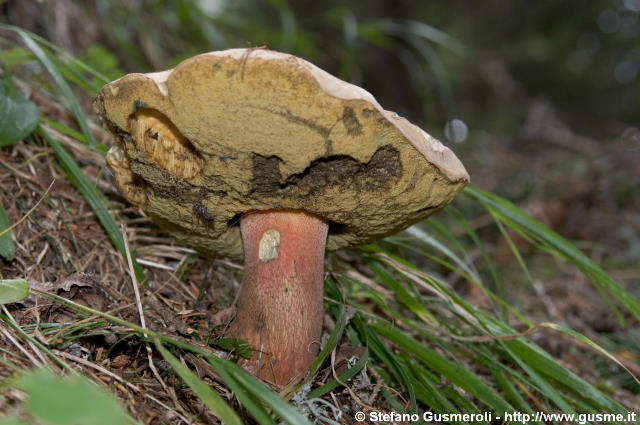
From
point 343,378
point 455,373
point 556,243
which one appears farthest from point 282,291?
point 556,243

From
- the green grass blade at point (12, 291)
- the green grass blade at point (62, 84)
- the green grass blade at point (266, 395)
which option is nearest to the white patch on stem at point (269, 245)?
the green grass blade at point (266, 395)

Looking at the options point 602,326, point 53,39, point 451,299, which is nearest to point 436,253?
point 602,326

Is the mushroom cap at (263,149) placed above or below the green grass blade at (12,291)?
above

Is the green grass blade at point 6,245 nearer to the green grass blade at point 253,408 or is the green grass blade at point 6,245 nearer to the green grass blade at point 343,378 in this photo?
the green grass blade at point 253,408

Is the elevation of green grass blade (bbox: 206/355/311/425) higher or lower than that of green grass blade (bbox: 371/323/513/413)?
higher

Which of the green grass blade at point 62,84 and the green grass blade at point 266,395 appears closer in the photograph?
the green grass blade at point 266,395

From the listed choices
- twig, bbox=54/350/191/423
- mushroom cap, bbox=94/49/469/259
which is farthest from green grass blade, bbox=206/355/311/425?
mushroom cap, bbox=94/49/469/259

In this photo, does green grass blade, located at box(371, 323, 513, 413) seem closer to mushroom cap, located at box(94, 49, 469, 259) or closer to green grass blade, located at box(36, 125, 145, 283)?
mushroom cap, located at box(94, 49, 469, 259)
